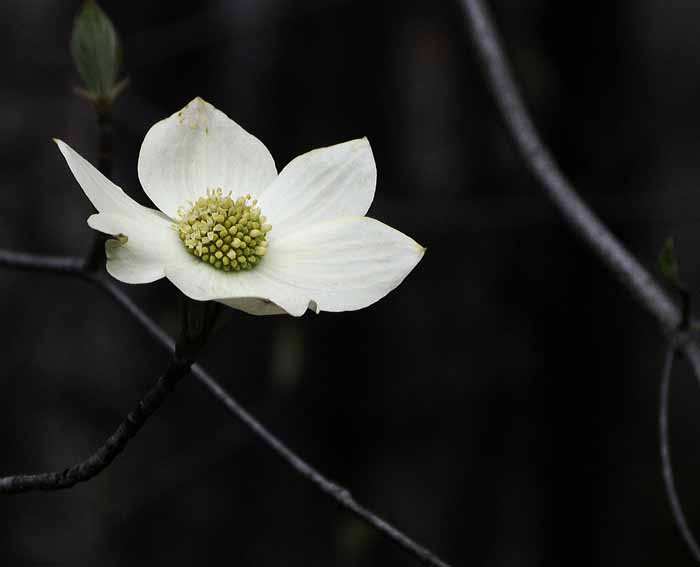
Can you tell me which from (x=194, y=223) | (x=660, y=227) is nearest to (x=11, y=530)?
(x=194, y=223)

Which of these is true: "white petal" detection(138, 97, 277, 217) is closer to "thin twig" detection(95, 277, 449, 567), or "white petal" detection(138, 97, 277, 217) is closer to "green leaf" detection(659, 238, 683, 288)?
"thin twig" detection(95, 277, 449, 567)

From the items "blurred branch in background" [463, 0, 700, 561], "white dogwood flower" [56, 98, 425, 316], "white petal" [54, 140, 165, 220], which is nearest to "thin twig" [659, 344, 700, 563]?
"blurred branch in background" [463, 0, 700, 561]

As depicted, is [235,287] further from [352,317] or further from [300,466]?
[352,317]

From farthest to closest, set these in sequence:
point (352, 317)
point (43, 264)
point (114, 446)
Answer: point (352, 317), point (43, 264), point (114, 446)

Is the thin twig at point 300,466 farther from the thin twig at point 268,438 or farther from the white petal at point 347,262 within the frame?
the white petal at point 347,262

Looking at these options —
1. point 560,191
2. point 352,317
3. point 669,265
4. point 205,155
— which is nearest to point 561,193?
point 560,191
